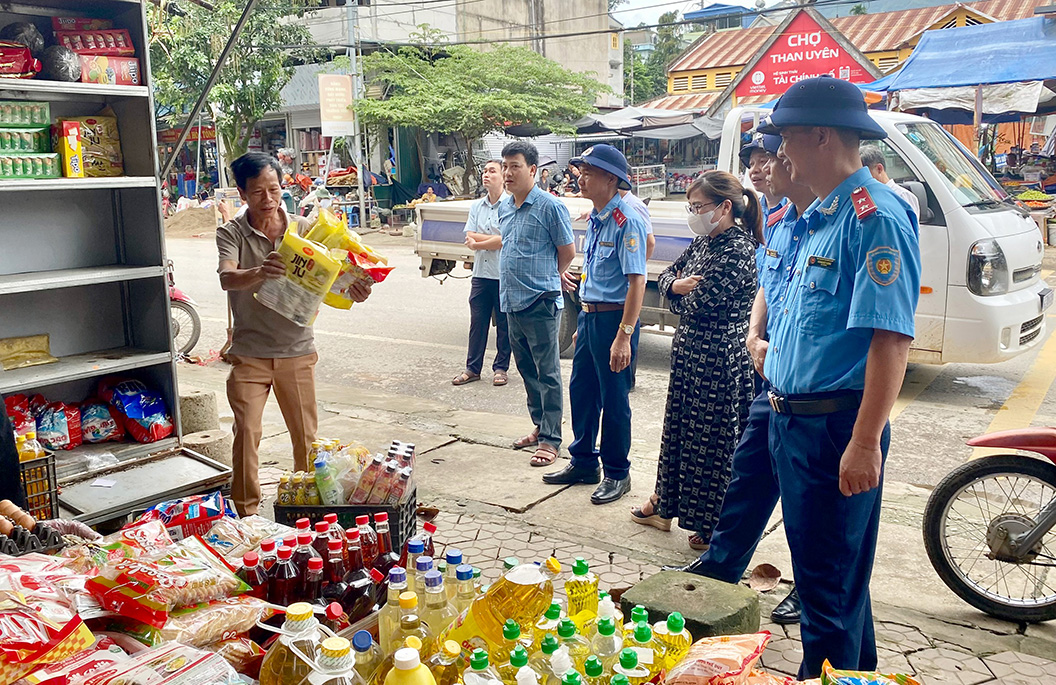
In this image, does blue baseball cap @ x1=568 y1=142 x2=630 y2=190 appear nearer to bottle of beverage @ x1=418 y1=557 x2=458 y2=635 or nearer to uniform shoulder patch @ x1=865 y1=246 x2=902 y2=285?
uniform shoulder patch @ x1=865 y1=246 x2=902 y2=285

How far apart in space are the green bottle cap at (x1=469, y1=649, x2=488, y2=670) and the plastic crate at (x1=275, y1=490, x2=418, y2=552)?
1.43 meters

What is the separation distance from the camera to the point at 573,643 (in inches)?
86.6

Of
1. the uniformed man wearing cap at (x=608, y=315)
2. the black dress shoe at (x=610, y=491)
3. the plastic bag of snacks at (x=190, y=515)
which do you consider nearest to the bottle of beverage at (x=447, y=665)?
the plastic bag of snacks at (x=190, y=515)

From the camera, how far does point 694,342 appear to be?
4238 millimetres

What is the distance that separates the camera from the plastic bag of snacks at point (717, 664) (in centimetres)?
204

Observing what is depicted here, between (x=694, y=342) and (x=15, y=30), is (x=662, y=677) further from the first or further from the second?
(x=15, y=30)

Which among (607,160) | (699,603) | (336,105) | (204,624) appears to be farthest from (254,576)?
(336,105)

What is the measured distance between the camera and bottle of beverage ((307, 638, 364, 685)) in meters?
1.97

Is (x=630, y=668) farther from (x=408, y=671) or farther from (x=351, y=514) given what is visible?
(x=351, y=514)

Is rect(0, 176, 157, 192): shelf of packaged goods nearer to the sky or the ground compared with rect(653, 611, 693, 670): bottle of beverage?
nearer to the sky

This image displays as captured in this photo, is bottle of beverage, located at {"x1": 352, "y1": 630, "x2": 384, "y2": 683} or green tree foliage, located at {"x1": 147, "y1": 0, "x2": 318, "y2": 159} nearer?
bottle of beverage, located at {"x1": 352, "y1": 630, "x2": 384, "y2": 683}

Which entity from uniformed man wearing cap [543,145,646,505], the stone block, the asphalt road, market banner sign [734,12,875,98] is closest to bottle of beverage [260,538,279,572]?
the stone block

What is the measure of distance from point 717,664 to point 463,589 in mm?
736

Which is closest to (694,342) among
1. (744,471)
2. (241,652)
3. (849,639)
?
(744,471)
